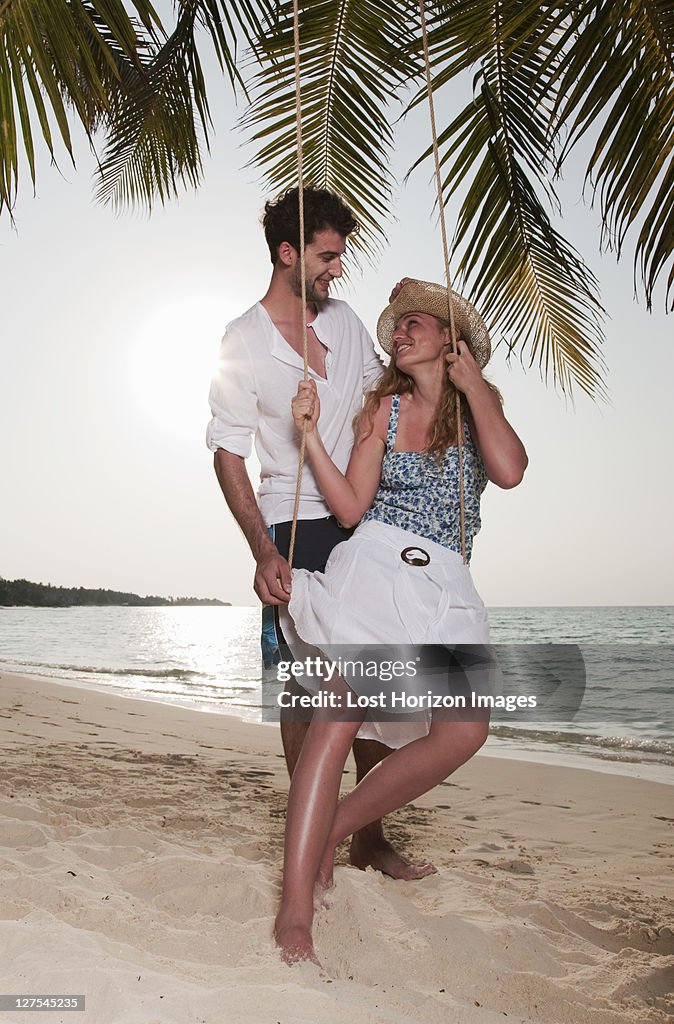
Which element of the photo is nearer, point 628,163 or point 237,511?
point 237,511

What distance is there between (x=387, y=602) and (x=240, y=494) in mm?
671

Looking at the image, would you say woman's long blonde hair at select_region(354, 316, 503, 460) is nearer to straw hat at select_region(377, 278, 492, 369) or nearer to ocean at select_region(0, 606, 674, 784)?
straw hat at select_region(377, 278, 492, 369)

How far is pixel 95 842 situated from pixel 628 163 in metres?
3.06

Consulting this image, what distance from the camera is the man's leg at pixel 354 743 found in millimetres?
2785

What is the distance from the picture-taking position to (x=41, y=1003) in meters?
1.65

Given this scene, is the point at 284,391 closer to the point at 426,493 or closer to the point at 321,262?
the point at 321,262

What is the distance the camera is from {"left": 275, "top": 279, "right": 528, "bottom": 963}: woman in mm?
2182

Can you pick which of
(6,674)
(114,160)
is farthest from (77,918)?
(6,674)

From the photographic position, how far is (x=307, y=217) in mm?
2766

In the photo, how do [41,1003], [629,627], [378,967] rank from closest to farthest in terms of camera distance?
[41,1003] < [378,967] < [629,627]

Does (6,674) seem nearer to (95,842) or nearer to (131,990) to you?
(95,842)

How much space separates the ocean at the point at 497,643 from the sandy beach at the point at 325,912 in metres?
0.85

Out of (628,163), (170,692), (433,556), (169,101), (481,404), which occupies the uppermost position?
(169,101)

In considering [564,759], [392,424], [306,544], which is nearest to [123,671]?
[564,759]
